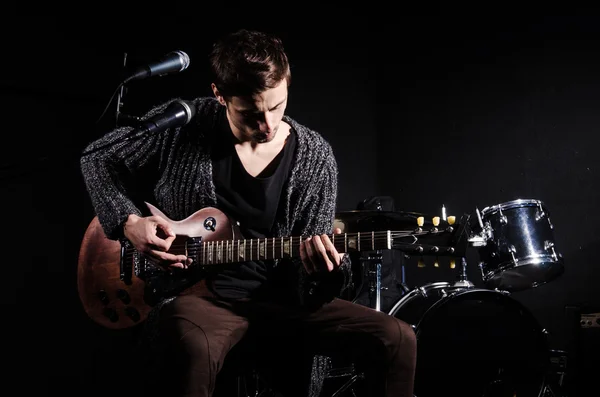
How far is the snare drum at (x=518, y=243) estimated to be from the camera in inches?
135

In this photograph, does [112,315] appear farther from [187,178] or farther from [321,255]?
[321,255]

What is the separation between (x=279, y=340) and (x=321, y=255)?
0.41 metres

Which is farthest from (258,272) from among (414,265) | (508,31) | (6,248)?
(508,31)

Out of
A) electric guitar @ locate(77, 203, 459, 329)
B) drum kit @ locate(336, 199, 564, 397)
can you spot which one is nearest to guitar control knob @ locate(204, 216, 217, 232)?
electric guitar @ locate(77, 203, 459, 329)

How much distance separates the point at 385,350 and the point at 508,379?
1.65 metres

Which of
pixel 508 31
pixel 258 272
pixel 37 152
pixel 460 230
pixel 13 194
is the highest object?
pixel 508 31

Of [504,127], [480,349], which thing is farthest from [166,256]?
[504,127]

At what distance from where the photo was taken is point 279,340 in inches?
94.3

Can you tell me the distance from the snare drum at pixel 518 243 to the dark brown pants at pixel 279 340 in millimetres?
1415

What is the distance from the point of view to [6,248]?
351 cm

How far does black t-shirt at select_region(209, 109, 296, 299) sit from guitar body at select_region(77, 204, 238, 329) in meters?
0.11

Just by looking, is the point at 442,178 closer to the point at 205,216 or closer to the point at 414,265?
the point at 414,265

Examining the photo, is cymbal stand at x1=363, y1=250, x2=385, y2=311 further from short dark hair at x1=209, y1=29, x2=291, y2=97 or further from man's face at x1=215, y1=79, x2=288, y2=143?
short dark hair at x1=209, y1=29, x2=291, y2=97

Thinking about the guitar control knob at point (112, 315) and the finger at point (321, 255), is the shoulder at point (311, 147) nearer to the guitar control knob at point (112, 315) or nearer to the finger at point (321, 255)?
the finger at point (321, 255)
